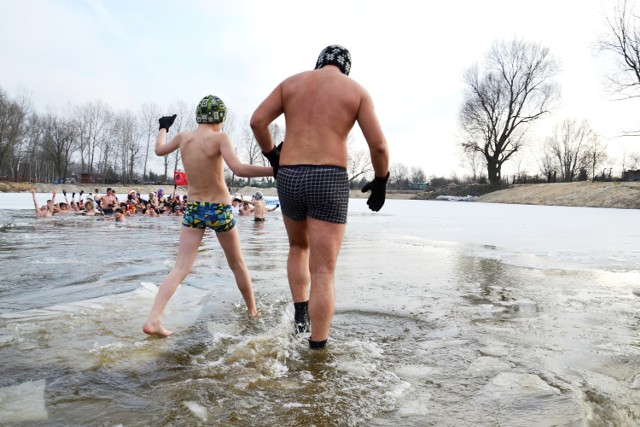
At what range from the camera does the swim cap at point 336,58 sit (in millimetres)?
2936

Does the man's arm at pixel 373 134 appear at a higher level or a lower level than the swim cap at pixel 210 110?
lower

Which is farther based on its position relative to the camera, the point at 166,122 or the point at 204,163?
the point at 166,122

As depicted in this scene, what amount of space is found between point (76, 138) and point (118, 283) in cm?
6808

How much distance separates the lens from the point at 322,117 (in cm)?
274

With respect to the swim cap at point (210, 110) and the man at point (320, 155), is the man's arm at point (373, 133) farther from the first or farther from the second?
the swim cap at point (210, 110)

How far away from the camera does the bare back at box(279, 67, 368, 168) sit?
8.97 feet

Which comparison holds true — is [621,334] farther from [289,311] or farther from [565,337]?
[289,311]

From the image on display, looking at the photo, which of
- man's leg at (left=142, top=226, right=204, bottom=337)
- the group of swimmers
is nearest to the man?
man's leg at (left=142, top=226, right=204, bottom=337)

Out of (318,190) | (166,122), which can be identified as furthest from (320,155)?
(166,122)

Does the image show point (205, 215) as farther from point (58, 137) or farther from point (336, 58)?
point (58, 137)

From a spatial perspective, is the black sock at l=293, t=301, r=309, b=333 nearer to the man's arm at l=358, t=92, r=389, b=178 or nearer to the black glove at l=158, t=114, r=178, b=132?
the man's arm at l=358, t=92, r=389, b=178

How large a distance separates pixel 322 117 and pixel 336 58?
19.1 inches

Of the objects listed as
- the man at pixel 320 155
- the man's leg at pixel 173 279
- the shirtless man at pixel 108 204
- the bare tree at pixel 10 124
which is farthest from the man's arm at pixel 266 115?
the bare tree at pixel 10 124

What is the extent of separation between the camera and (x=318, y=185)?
2676 millimetres
